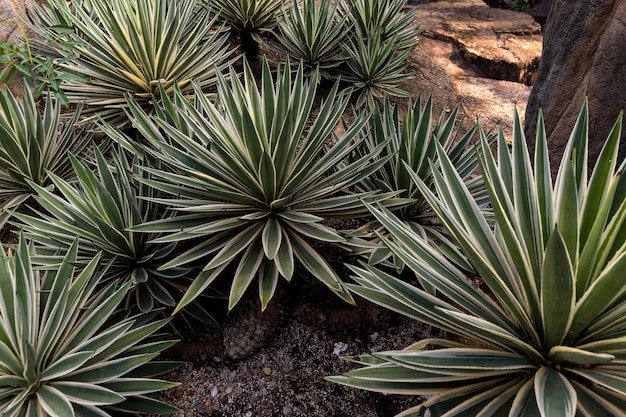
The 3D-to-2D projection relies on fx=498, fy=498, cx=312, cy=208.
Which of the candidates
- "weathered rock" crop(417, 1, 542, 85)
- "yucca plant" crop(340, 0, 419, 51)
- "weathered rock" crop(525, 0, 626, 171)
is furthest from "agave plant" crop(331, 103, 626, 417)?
"weathered rock" crop(417, 1, 542, 85)

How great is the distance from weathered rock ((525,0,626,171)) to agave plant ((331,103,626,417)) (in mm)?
988

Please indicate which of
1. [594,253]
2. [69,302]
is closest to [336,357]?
[69,302]

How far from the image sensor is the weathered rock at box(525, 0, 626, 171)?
227cm

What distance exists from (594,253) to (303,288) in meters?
1.44

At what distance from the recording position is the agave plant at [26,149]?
2748 mm

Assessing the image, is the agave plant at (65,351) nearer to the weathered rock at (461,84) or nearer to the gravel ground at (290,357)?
the gravel ground at (290,357)

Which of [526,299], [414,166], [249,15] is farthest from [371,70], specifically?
[526,299]

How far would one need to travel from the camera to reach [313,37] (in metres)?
3.88

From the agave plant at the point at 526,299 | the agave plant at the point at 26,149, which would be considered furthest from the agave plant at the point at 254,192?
the agave plant at the point at 26,149

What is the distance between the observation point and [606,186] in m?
1.36

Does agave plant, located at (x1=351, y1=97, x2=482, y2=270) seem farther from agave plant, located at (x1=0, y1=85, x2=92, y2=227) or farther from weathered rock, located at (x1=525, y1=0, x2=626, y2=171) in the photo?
agave plant, located at (x1=0, y1=85, x2=92, y2=227)

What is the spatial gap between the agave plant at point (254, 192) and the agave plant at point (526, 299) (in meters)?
0.51

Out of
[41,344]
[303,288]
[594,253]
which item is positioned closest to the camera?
[594,253]

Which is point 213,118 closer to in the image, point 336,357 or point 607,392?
point 336,357
